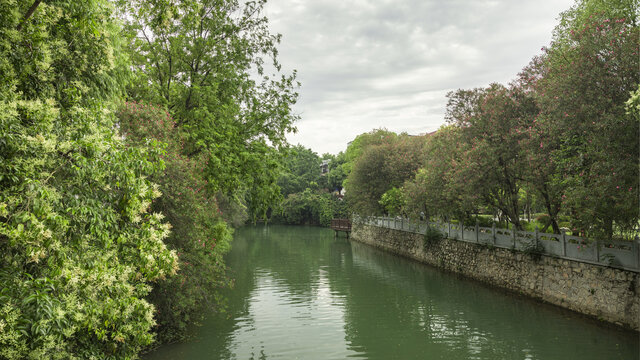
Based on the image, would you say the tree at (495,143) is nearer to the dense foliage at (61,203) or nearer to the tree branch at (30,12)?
the dense foliage at (61,203)

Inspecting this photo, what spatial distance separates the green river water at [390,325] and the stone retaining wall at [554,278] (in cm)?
48

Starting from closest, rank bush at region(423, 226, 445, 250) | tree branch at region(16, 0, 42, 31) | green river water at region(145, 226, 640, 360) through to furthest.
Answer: tree branch at region(16, 0, 42, 31)
green river water at region(145, 226, 640, 360)
bush at region(423, 226, 445, 250)

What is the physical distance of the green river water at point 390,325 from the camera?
33.8ft

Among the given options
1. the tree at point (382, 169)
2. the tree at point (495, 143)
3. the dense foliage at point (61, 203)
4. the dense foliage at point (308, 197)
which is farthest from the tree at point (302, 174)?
the dense foliage at point (61, 203)

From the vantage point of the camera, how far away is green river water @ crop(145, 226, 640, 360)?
1029 cm

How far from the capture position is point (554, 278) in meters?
14.3

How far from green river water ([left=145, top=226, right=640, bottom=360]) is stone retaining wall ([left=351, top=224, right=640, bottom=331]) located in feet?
1.57

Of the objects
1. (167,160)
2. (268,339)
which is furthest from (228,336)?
(167,160)

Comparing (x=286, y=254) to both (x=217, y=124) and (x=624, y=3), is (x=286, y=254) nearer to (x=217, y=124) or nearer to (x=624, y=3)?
(x=217, y=124)

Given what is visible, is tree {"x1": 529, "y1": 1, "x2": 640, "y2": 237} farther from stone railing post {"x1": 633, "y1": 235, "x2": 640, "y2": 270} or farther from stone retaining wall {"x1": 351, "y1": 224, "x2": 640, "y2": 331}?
stone retaining wall {"x1": 351, "y1": 224, "x2": 640, "y2": 331}

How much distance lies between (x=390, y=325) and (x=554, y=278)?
21.5ft

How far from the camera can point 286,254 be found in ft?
102

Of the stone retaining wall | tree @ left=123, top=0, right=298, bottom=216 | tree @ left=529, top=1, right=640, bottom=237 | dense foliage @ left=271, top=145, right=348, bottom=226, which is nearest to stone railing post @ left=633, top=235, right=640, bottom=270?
the stone retaining wall

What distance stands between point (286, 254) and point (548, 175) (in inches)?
828
